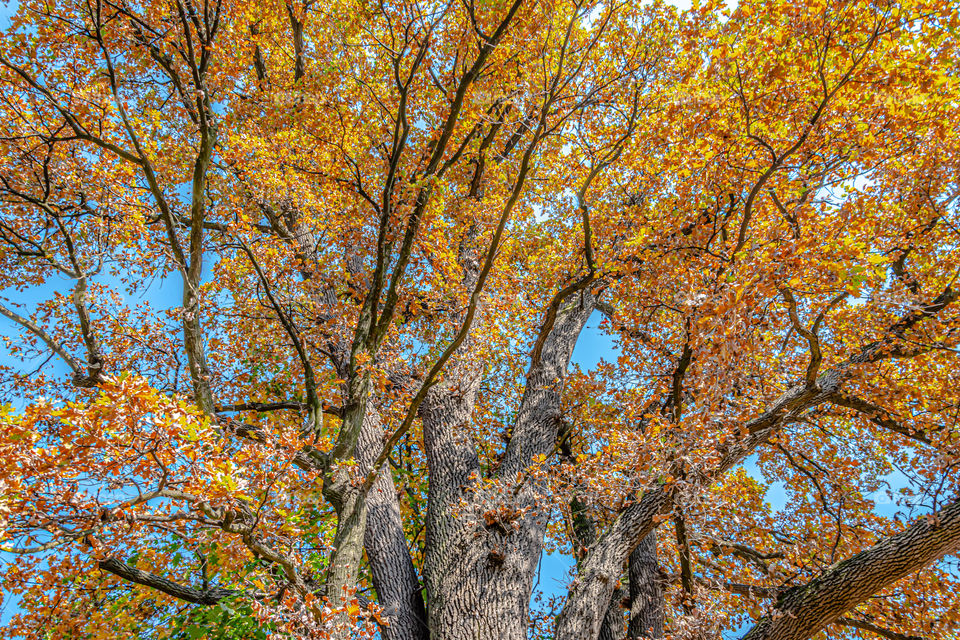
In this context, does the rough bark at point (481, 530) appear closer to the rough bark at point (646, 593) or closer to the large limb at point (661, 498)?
the large limb at point (661, 498)

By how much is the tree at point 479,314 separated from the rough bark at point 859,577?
3 cm

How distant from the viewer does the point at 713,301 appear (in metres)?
4.11

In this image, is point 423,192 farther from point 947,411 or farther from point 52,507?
point 947,411

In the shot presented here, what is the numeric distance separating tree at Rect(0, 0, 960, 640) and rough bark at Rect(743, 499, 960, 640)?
33mm

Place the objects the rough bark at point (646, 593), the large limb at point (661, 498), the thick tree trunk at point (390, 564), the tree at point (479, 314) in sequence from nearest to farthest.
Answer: the tree at point (479, 314), the large limb at point (661, 498), the thick tree trunk at point (390, 564), the rough bark at point (646, 593)

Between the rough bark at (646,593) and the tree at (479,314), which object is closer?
the tree at (479,314)

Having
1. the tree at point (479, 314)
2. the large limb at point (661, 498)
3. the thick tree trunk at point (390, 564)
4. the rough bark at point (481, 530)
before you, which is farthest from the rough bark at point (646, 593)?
the thick tree trunk at point (390, 564)

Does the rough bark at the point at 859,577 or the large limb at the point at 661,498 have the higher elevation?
the large limb at the point at 661,498

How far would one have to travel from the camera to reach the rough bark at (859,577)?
14.5 feet

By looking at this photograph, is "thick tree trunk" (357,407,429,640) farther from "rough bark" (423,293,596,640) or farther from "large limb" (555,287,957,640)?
"large limb" (555,287,957,640)

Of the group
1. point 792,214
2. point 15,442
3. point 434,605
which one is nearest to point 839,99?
point 792,214

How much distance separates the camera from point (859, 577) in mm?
4676

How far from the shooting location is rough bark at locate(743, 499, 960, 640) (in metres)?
4.41

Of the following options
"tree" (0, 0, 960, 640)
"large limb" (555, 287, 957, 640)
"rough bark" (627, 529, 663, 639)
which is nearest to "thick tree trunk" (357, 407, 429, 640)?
"tree" (0, 0, 960, 640)
